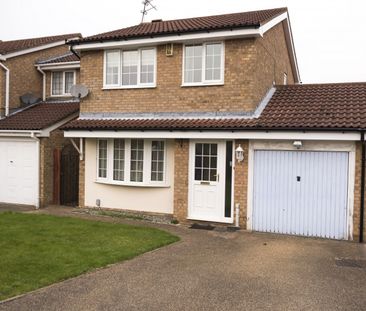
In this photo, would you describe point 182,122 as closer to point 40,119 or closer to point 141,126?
point 141,126

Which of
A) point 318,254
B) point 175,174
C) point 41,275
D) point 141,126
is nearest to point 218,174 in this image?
point 175,174

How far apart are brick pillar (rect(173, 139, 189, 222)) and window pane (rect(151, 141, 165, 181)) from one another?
0.71 meters

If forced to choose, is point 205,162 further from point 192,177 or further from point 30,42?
point 30,42

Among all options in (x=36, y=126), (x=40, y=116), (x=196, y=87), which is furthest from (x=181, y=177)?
(x=40, y=116)

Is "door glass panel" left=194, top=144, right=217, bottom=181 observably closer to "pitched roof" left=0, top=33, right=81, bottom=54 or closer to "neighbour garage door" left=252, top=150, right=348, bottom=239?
"neighbour garage door" left=252, top=150, right=348, bottom=239

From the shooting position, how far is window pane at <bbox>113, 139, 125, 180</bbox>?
13132 mm

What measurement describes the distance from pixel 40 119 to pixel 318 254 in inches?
433

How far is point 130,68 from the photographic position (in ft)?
43.4

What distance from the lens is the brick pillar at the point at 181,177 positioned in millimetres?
11906

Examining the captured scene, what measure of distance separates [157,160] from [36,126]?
15.7ft

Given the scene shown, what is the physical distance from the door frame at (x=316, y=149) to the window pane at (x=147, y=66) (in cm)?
403

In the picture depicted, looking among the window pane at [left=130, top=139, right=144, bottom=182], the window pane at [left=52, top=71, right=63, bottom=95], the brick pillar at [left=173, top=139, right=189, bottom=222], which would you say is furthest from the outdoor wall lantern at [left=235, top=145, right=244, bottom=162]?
the window pane at [left=52, top=71, right=63, bottom=95]

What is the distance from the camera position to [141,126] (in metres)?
12.0

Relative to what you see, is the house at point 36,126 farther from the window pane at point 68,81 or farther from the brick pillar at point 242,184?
the brick pillar at point 242,184
